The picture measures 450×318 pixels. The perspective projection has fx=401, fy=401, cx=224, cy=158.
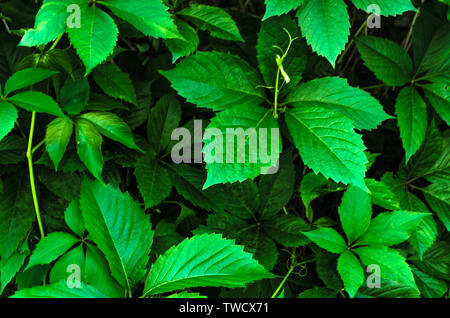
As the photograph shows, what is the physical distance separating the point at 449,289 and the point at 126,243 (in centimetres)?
116

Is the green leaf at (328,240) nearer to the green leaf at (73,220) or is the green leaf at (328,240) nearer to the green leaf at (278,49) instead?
the green leaf at (278,49)

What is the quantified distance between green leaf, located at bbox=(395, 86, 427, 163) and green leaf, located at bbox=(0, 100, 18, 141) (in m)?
1.14

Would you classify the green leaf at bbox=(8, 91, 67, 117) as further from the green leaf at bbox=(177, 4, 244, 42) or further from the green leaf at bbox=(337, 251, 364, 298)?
the green leaf at bbox=(337, 251, 364, 298)

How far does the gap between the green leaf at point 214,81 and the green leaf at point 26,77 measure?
0.33m

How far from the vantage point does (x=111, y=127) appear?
46.3 inches

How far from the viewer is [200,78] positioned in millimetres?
1193

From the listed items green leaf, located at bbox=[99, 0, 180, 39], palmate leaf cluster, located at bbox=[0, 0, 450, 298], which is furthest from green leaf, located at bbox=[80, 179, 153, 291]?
green leaf, located at bbox=[99, 0, 180, 39]

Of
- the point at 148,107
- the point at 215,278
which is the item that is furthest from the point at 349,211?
the point at 148,107

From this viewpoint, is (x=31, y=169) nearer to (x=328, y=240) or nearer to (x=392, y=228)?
(x=328, y=240)

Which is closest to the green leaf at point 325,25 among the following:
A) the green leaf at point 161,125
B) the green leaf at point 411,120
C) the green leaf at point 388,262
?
the green leaf at point 411,120

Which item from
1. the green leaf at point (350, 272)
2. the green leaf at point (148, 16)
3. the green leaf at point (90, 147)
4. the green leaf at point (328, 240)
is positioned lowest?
the green leaf at point (350, 272)

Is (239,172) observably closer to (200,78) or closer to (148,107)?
(200,78)

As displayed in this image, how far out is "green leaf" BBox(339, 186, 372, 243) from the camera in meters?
1.27

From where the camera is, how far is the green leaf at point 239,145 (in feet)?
3.45
